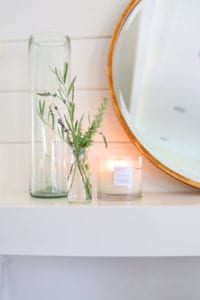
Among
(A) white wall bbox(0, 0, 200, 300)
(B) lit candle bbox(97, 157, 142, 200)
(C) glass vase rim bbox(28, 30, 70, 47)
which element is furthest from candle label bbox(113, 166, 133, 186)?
(C) glass vase rim bbox(28, 30, 70, 47)

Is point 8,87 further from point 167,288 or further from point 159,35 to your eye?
point 167,288

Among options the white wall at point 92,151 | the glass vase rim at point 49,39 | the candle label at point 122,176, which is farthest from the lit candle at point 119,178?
the glass vase rim at point 49,39

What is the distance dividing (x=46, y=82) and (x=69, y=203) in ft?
0.91

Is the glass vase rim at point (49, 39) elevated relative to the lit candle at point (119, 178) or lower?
elevated

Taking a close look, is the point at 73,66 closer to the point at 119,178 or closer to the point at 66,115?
the point at 66,115

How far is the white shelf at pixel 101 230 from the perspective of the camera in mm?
725

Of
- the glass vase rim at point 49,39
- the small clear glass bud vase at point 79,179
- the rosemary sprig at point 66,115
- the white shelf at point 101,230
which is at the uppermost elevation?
the glass vase rim at point 49,39

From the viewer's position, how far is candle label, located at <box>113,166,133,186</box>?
79cm

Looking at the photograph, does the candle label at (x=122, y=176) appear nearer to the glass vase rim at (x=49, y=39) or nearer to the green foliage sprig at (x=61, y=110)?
the green foliage sprig at (x=61, y=110)

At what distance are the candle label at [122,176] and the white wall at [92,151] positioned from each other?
13 centimetres

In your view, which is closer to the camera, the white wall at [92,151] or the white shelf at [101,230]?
the white shelf at [101,230]

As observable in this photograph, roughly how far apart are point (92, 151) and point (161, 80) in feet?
0.73

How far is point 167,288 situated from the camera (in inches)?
36.1

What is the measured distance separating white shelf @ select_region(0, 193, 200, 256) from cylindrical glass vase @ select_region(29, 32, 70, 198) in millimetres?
121
